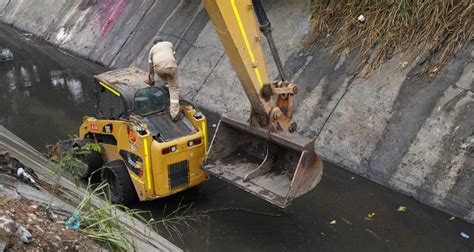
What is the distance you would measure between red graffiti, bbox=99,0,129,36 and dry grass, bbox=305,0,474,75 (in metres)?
7.23

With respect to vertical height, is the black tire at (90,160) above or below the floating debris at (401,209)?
below

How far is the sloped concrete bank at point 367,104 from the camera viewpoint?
814 centimetres

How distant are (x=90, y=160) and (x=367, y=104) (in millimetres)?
4842

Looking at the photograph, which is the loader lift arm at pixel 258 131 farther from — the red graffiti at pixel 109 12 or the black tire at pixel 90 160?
the red graffiti at pixel 109 12

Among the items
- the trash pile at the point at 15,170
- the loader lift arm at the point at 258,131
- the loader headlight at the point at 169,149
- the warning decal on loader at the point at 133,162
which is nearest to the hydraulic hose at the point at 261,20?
the loader lift arm at the point at 258,131

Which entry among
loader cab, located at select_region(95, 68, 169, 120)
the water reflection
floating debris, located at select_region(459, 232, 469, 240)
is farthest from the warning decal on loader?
floating debris, located at select_region(459, 232, 469, 240)

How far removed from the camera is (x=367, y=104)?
943 centimetres

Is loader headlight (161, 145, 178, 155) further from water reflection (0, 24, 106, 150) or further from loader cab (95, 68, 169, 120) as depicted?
water reflection (0, 24, 106, 150)

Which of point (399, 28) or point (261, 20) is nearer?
point (261, 20)

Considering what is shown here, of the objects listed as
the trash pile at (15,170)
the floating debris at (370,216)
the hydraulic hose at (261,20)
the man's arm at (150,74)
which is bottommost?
the floating debris at (370,216)

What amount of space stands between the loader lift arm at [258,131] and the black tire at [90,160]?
201 centimetres

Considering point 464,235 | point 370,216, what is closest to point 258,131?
point 370,216

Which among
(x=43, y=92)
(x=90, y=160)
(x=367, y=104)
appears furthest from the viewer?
(x=43, y=92)

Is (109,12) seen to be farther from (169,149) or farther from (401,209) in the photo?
(401,209)
